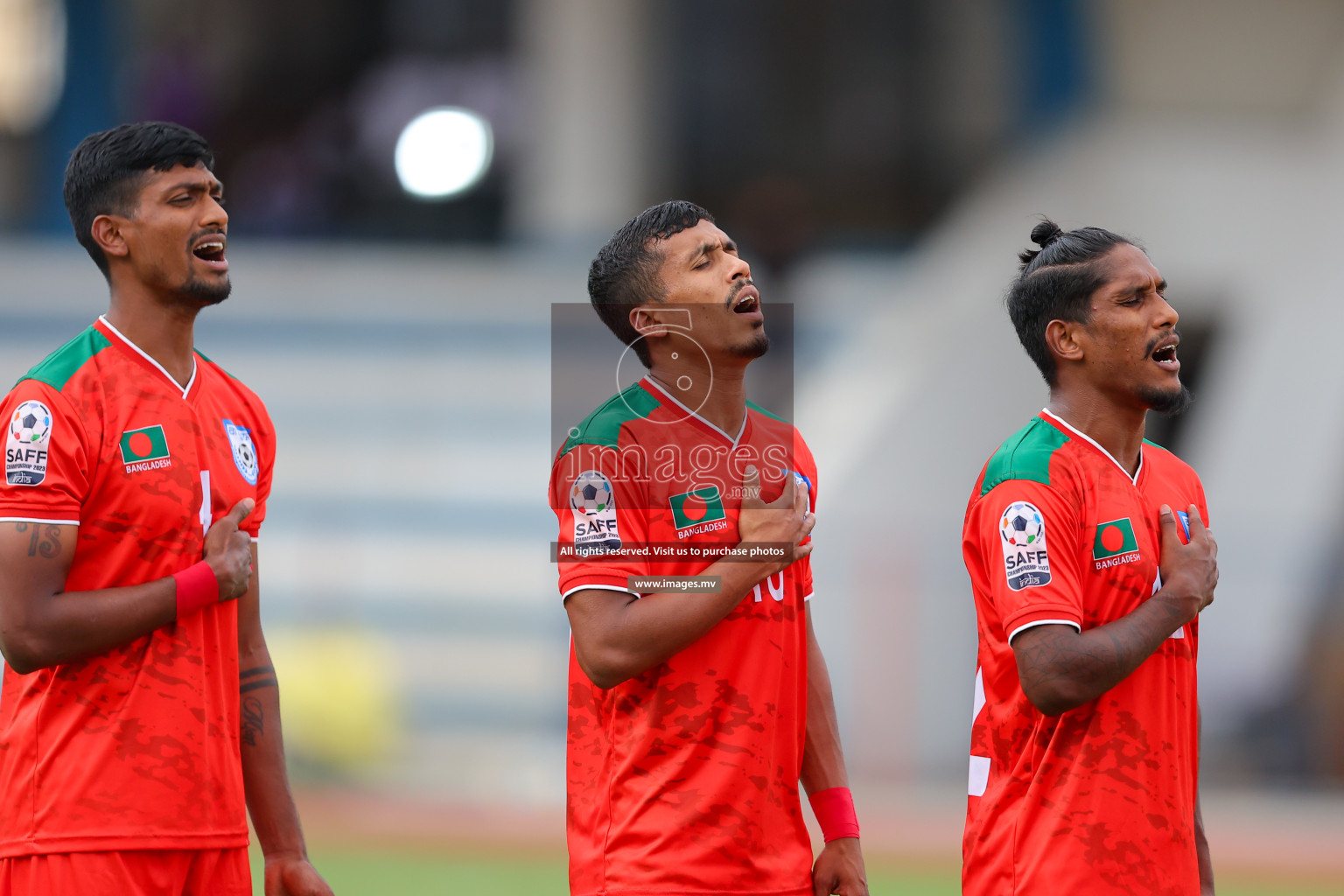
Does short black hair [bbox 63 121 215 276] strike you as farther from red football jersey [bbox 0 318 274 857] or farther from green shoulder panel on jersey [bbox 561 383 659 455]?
green shoulder panel on jersey [bbox 561 383 659 455]

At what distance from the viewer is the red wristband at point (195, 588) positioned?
3.57 metres

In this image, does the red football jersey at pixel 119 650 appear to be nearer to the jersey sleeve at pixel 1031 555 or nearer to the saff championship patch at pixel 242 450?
the saff championship patch at pixel 242 450

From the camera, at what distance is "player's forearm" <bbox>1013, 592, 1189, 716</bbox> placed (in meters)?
3.44

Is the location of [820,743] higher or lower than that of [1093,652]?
lower

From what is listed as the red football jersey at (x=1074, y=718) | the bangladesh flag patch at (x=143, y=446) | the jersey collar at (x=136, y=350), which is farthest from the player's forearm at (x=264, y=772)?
the red football jersey at (x=1074, y=718)

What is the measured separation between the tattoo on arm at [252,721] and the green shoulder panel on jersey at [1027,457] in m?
1.89

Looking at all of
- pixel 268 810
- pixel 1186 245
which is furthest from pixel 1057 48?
pixel 268 810

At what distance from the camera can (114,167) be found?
3.82m

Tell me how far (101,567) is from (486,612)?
10192 mm

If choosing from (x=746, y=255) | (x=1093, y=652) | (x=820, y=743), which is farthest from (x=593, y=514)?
(x=746, y=255)

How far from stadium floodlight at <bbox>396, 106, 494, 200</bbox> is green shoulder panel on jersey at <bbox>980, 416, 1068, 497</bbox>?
12477 mm

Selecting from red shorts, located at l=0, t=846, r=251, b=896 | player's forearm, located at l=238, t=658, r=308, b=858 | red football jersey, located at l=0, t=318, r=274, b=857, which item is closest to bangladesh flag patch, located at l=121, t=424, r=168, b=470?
red football jersey, located at l=0, t=318, r=274, b=857

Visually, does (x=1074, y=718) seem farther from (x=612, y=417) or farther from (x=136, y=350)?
(x=136, y=350)

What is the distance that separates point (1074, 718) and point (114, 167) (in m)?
2.65
